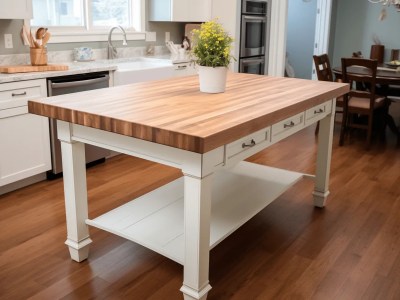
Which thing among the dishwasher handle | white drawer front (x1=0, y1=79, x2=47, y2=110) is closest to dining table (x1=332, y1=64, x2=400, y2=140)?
the dishwasher handle

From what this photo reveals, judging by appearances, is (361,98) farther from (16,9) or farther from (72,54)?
(16,9)

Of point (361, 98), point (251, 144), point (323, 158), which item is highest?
point (251, 144)

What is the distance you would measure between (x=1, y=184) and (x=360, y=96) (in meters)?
3.50

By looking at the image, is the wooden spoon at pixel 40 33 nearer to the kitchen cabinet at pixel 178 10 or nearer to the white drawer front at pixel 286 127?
the kitchen cabinet at pixel 178 10

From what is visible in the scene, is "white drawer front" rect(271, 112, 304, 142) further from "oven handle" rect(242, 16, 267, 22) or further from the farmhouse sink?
"oven handle" rect(242, 16, 267, 22)

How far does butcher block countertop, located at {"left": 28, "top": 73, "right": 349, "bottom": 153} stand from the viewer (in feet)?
5.41

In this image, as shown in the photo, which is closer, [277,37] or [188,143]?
[188,143]

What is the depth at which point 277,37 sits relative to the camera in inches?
231

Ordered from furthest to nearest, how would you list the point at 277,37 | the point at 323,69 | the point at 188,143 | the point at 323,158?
the point at 277,37 < the point at 323,69 < the point at 323,158 < the point at 188,143

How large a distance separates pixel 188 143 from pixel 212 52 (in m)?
0.84

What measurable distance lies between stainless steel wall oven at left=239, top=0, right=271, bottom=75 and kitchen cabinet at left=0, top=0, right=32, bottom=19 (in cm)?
266

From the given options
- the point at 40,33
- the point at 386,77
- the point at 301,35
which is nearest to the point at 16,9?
the point at 40,33

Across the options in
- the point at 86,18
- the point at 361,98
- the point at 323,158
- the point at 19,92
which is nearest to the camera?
the point at 323,158

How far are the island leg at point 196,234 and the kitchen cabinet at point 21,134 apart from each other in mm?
1883
